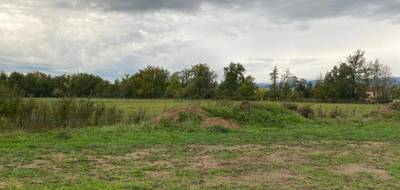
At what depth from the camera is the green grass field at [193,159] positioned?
809cm

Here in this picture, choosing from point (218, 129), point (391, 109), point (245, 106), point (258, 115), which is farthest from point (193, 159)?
point (391, 109)

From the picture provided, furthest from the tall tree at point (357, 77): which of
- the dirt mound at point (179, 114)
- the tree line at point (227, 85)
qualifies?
the dirt mound at point (179, 114)

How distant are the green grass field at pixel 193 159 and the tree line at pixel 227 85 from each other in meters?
50.4

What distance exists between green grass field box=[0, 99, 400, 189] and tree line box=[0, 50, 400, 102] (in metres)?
50.4

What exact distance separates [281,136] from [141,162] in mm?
8073

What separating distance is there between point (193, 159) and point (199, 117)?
1009 centimetres

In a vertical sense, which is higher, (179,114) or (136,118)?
(179,114)

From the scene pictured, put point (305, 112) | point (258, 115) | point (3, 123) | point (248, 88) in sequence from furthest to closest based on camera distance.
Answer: point (248, 88) → point (305, 112) → point (258, 115) → point (3, 123)

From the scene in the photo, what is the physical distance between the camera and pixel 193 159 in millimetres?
10898

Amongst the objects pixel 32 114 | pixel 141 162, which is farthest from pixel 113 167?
pixel 32 114

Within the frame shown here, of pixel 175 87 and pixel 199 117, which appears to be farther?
pixel 175 87

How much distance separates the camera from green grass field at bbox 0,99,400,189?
8086mm

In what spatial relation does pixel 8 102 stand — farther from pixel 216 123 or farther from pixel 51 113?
pixel 216 123

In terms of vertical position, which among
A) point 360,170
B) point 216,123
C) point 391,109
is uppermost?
point 391,109
